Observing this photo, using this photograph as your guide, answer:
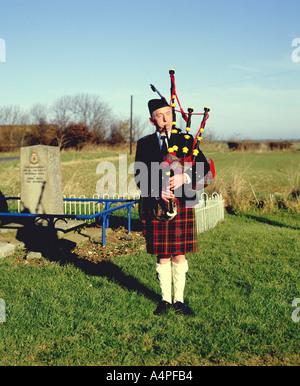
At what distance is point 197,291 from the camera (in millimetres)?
4125

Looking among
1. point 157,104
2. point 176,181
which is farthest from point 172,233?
point 157,104

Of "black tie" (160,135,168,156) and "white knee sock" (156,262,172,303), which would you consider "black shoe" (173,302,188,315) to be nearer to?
"white knee sock" (156,262,172,303)

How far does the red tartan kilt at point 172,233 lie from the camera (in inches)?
133

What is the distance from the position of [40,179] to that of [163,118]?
4.10m

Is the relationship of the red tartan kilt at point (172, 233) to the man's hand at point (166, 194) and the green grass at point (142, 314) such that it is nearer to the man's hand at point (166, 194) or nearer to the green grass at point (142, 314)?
the man's hand at point (166, 194)

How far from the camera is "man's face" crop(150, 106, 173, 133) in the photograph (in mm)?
3256

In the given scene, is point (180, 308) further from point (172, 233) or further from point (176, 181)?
point (176, 181)

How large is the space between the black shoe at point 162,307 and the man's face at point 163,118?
1.63 meters

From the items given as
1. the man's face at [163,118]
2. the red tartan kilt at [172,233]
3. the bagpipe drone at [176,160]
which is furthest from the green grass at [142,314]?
the man's face at [163,118]

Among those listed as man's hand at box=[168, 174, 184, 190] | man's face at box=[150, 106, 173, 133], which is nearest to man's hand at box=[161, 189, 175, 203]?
man's hand at box=[168, 174, 184, 190]

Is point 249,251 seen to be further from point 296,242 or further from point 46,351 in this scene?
point 46,351

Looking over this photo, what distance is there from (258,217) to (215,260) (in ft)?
14.3

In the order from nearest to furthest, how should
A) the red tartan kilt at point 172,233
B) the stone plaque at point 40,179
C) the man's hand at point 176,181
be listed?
1. the man's hand at point 176,181
2. the red tartan kilt at point 172,233
3. the stone plaque at point 40,179
